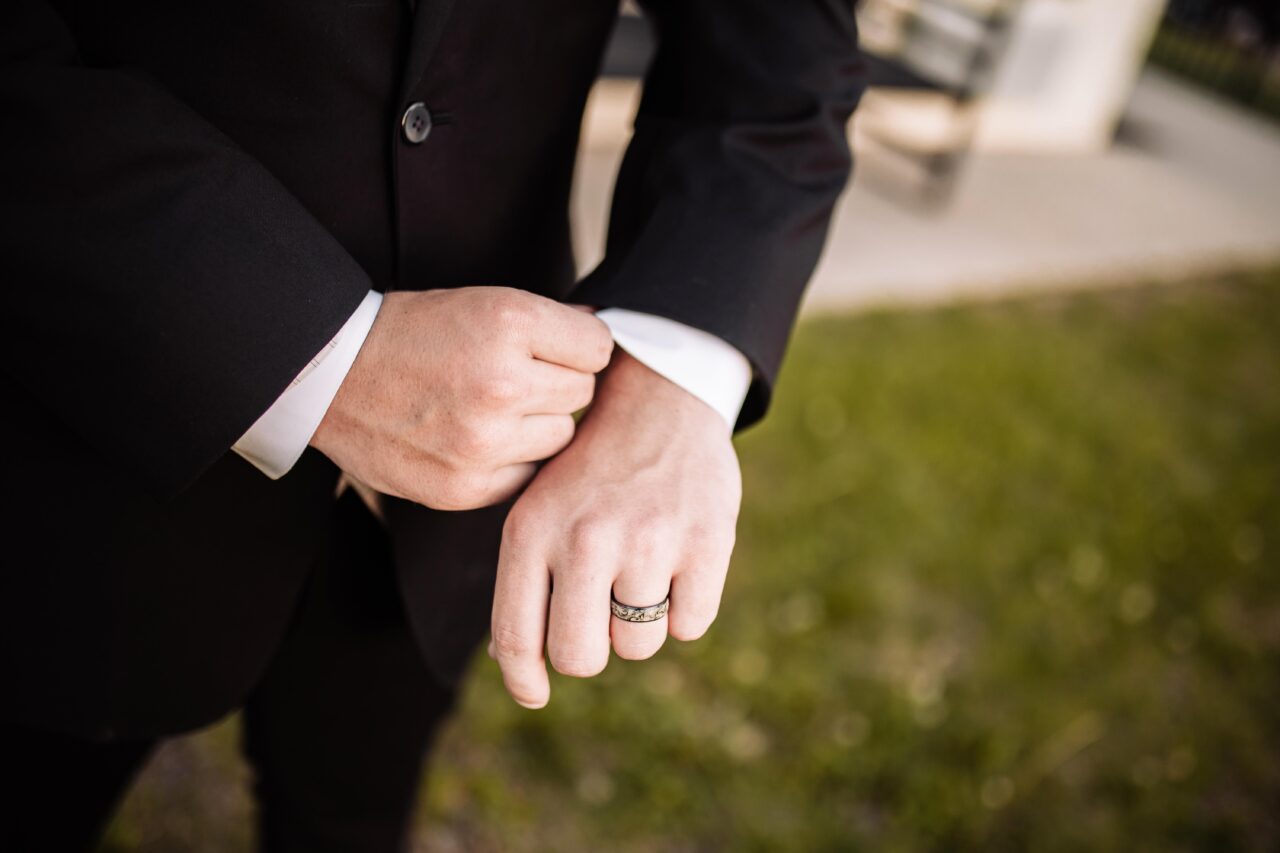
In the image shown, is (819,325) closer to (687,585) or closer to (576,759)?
(576,759)

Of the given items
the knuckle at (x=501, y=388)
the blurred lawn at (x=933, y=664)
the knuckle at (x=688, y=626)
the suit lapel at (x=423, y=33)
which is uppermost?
the suit lapel at (x=423, y=33)

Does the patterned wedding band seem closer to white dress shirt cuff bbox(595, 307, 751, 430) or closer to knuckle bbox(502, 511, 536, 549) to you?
knuckle bbox(502, 511, 536, 549)

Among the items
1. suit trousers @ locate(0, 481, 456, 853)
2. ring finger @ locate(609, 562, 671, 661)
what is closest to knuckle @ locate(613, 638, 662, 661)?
ring finger @ locate(609, 562, 671, 661)

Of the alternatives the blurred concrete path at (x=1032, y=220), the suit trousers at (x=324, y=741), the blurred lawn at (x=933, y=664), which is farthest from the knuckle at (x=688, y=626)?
the blurred concrete path at (x=1032, y=220)

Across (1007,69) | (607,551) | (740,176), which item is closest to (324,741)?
(607,551)

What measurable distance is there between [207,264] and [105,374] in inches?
5.1

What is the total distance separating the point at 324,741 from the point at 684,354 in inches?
32.3

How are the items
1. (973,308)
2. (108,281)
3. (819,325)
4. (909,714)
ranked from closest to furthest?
(108,281) → (909,714) → (819,325) → (973,308)

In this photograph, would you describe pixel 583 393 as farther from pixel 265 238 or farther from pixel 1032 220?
pixel 1032 220

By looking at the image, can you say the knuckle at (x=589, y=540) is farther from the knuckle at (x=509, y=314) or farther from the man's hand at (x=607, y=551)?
the knuckle at (x=509, y=314)

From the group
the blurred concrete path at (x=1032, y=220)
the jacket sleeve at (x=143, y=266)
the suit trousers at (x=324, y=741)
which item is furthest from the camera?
the blurred concrete path at (x=1032, y=220)

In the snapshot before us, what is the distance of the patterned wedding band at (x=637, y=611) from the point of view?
0.78m

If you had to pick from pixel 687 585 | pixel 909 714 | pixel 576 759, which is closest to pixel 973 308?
pixel 909 714

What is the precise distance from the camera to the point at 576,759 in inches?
80.2
